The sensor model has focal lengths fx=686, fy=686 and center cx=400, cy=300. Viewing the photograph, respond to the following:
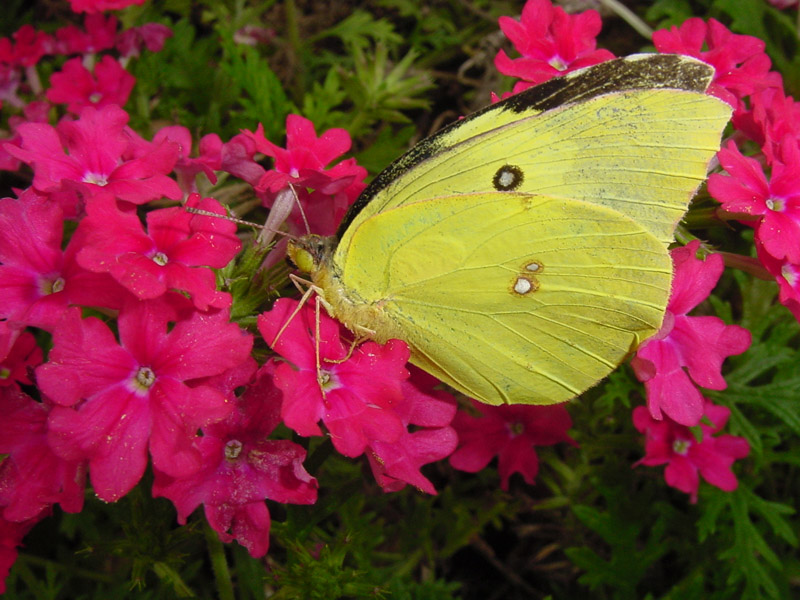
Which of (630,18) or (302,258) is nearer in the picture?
(302,258)

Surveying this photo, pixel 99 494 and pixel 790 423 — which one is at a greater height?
pixel 99 494

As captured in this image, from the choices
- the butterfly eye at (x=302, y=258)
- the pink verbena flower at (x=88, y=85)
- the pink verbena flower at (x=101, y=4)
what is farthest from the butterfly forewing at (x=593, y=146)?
the pink verbena flower at (x=101, y=4)

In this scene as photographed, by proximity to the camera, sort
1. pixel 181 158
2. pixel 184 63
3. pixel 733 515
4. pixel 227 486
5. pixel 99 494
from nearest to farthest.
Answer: pixel 99 494
pixel 227 486
pixel 181 158
pixel 733 515
pixel 184 63

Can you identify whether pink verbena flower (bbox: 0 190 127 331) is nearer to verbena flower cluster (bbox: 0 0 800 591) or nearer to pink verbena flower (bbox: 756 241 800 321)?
verbena flower cluster (bbox: 0 0 800 591)

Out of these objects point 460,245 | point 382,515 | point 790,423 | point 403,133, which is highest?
point 460,245

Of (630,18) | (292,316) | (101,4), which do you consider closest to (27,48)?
(101,4)

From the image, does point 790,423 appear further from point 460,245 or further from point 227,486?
point 227,486

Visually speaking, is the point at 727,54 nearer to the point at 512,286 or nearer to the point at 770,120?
the point at 770,120

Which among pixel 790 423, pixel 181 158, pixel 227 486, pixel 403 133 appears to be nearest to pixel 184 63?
pixel 403 133
